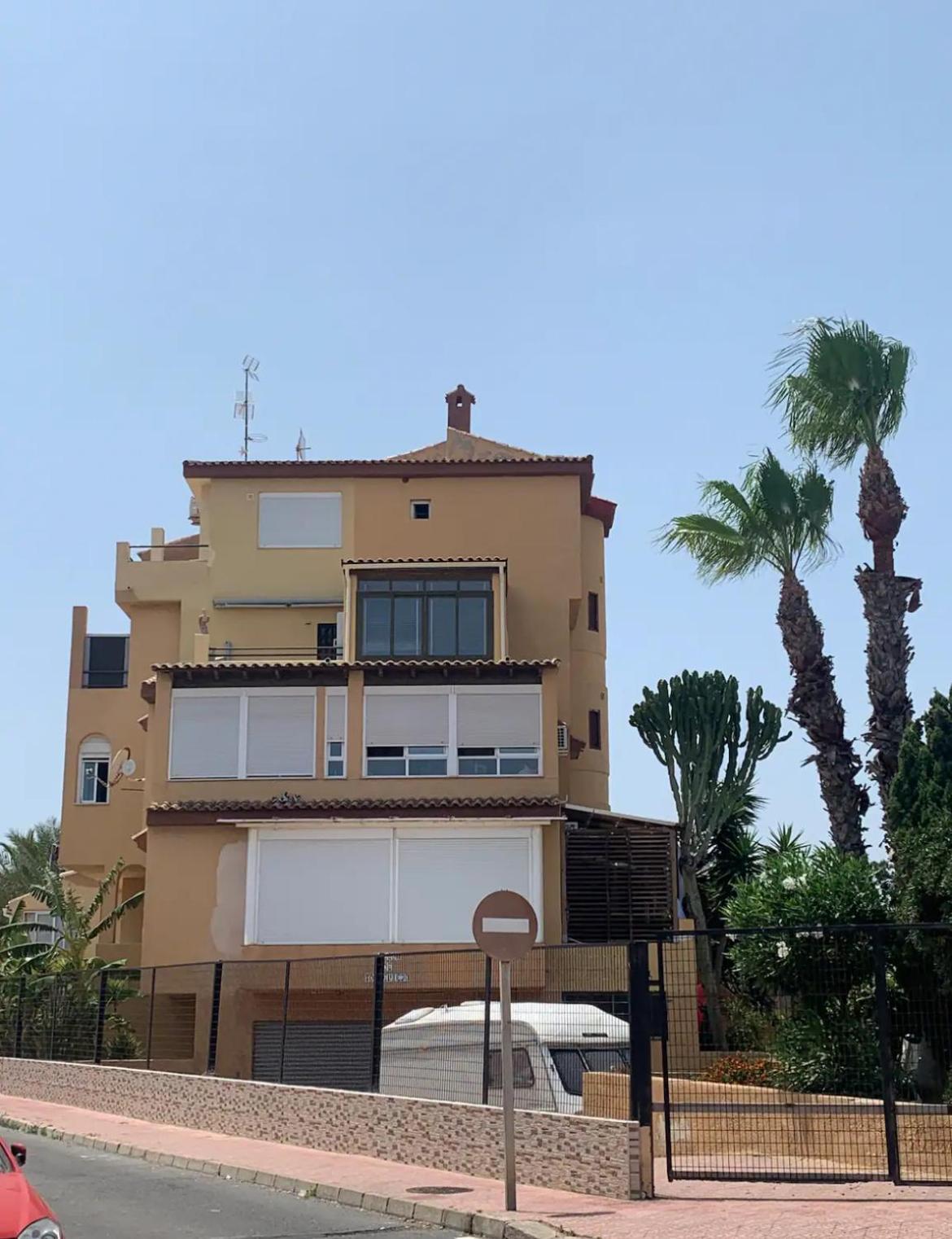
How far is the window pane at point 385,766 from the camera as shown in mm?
31531

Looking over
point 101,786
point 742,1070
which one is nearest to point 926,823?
point 742,1070

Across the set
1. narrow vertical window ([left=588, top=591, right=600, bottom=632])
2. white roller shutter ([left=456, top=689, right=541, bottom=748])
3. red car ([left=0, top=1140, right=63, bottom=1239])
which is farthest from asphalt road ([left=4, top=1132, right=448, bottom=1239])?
narrow vertical window ([left=588, top=591, right=600, bottom=632])

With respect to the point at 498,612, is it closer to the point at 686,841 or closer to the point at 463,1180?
the point at 686,841

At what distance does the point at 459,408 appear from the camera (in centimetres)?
4481

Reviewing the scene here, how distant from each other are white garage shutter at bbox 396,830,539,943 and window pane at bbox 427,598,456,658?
6.23 metres

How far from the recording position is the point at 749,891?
25344 millimetres

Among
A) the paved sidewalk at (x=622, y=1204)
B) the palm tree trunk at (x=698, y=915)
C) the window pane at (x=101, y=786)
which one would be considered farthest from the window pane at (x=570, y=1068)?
the window pane at (x=101, y=786)

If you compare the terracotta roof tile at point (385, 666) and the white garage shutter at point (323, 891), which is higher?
the terracotta roof tile at point (385, 666)

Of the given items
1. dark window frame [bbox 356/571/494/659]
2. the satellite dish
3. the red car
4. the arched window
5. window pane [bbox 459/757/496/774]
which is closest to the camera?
the red car

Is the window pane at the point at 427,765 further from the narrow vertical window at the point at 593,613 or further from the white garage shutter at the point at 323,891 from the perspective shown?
the narrow vertical window at the point at 593,613

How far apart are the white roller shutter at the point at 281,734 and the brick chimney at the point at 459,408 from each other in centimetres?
1498

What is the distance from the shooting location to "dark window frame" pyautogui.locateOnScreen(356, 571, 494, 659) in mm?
35531

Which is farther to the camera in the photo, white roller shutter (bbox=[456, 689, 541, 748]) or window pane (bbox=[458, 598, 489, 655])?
window pane (bbox=[458, 598, 489, 655])

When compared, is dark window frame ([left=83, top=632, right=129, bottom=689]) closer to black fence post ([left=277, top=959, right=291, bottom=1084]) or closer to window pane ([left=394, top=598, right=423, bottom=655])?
window pane ([left=394, top=598, right=423, bottom=655])
